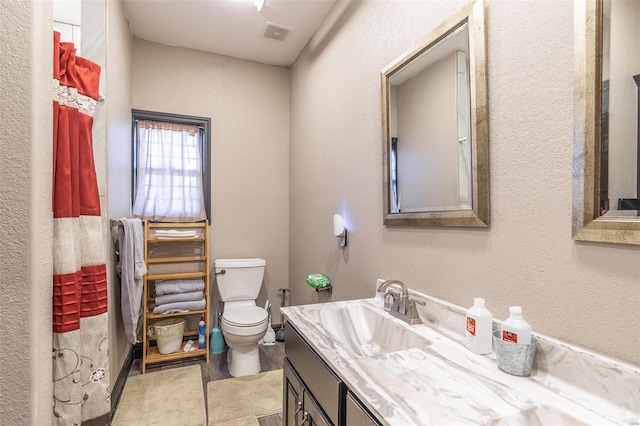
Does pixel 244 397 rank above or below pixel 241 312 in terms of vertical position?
below

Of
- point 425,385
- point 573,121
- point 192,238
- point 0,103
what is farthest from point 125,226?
point 573,121

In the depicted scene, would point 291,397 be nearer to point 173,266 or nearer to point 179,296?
point 179,296

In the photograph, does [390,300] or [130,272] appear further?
[130,272]

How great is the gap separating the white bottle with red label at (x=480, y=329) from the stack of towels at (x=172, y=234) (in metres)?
2.41

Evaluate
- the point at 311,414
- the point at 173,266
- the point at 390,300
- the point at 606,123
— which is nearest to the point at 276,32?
the point at 173,266

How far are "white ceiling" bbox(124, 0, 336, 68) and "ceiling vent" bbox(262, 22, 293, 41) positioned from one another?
0.10ft

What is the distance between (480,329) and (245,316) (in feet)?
6.35

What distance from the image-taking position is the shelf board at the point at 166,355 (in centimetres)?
254

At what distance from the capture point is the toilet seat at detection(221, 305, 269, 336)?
7.75ft

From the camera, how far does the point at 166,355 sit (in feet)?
8.53

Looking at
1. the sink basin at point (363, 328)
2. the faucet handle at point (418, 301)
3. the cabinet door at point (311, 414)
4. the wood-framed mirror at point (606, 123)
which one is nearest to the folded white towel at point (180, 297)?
the sink basin at point (363, 328)

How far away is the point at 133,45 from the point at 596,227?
3455 millimetres

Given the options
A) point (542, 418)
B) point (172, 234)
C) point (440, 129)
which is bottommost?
point (542, 418)

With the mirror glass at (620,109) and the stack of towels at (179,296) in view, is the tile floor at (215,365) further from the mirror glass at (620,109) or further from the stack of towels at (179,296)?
the mirror glass at (620,109)
